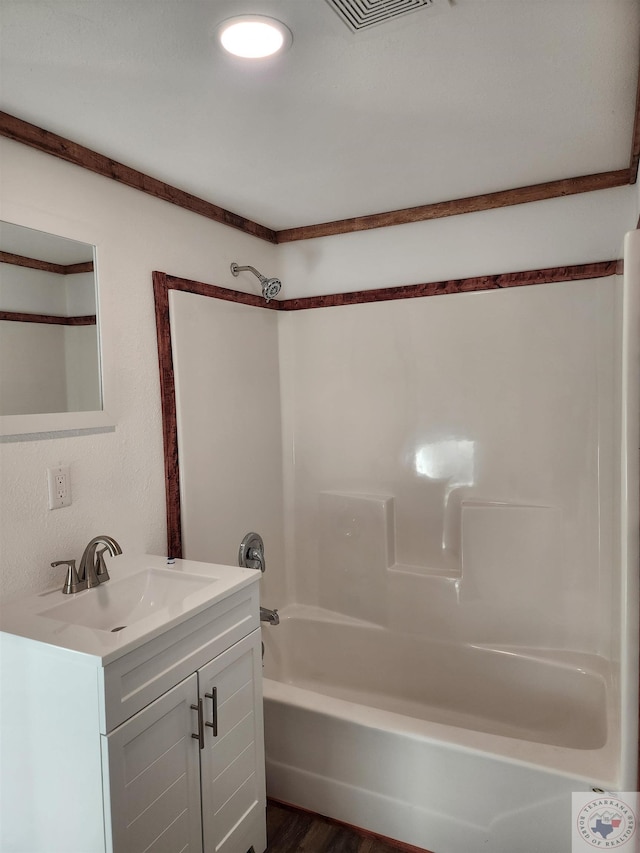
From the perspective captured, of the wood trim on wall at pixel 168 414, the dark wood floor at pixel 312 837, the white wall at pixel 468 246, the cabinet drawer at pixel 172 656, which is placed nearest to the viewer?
the cabinet drawer at pixel 172 656

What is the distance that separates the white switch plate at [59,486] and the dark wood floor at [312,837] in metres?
1.38

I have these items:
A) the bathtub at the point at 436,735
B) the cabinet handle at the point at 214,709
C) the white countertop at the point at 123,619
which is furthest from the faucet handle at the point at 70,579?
the bathtub at the point at 436,735

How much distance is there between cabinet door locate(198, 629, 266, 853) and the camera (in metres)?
1.65

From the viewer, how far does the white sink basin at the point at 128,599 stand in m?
1.70

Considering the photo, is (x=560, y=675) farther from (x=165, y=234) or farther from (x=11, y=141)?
(x=11, y=141)

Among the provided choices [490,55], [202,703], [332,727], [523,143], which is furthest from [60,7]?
[332,727]

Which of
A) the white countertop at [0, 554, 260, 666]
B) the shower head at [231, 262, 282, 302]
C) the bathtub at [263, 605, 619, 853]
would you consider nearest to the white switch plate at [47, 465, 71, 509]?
the white countertop at [0, 554, 260, 666]

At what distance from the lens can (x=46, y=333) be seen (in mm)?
1810

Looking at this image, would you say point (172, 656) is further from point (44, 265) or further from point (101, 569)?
point (44, 265)

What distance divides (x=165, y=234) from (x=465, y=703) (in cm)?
237

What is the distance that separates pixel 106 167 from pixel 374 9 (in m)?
1.14

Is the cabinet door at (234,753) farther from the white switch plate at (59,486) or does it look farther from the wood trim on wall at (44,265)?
the wood trim on wall at (44,265)

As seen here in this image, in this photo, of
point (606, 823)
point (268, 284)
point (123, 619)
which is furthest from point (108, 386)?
point (606, 823)

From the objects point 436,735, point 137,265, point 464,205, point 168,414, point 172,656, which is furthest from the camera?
point 464,205
